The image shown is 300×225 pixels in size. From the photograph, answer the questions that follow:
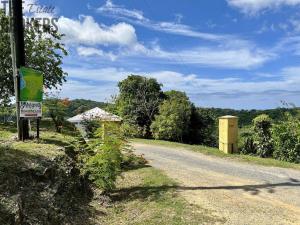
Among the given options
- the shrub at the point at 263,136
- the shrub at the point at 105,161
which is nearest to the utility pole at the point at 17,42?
the shrub at the point at 105,161

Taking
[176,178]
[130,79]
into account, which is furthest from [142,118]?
[176,178]

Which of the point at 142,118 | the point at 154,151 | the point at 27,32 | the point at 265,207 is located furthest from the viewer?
the point at 142,118

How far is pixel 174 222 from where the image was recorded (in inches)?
305

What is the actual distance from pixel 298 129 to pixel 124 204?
11.2 metres

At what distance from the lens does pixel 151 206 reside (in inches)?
349

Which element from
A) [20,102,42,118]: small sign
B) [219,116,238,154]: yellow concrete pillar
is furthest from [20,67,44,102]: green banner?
[219,116,238,154]: yellow concrete pillar

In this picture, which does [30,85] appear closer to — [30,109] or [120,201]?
[30,109]

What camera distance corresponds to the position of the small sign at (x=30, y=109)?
11.0 m

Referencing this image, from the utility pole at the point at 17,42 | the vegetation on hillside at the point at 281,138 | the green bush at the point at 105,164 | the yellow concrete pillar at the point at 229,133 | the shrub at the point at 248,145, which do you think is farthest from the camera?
the shrub at the point at 248,145

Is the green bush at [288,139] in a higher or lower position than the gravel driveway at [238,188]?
higher

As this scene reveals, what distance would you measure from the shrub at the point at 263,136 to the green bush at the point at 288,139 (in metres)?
3.25

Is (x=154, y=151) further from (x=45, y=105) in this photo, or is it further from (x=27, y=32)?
(x=27, y=32)

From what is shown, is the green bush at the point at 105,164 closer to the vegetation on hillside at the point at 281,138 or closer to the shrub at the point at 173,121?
the vegetation on hillside at the point at 281,138

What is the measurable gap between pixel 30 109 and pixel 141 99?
2489 centimetres
